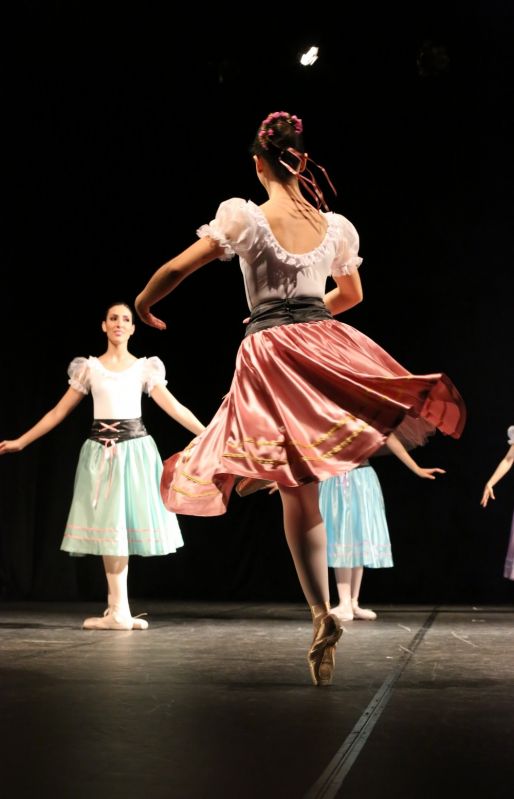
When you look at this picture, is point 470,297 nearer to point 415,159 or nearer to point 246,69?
point 415,159

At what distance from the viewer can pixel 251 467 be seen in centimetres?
226

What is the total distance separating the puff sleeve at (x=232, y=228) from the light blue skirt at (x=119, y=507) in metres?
1.99

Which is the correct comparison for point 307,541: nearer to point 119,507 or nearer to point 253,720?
point 253,720

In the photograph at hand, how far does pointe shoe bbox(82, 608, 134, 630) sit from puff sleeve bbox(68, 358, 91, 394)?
0.99m

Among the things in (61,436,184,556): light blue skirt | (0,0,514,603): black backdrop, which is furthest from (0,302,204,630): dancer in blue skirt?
(0,0,514,603): black backdrop

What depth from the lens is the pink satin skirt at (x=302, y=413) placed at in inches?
88.9

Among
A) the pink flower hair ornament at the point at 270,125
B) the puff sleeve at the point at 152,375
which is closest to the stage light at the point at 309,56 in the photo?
the puff sleeve at the point at 152,375

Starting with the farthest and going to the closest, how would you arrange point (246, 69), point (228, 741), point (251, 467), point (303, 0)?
1. point (246, 69)
2. point (303, 0)
3. point (251, 467)
4. point (228, 741)

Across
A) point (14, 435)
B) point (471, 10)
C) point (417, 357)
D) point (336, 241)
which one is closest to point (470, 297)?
point (417, 357)

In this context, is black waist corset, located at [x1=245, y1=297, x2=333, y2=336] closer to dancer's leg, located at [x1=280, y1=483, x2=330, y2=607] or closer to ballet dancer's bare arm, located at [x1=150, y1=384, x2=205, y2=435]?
dancer's leg, located at [x1=280, y1=483, x2=330, y2=607]

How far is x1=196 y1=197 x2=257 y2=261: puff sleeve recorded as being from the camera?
96.3 inches

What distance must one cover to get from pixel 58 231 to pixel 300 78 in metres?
1.75

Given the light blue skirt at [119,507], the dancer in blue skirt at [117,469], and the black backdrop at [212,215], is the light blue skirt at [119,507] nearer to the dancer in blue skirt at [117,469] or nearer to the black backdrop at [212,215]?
the dancer in blue skirt at [117,469]

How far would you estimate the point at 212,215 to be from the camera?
6070 mm
